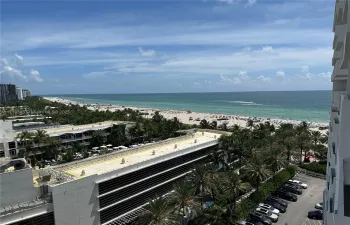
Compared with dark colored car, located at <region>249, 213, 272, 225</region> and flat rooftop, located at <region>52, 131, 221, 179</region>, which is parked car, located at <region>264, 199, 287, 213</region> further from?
flat rooftop, located at <region>52, 131, 221, 179</region>

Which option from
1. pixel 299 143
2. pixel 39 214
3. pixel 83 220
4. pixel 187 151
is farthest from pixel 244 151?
pixel 39 214

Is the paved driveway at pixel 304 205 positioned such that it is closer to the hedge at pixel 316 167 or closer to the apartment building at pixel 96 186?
the hedge at pixel 316 167

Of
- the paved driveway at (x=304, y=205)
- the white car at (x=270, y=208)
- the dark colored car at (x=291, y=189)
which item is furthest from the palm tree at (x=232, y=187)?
the dark colored car at (x=291, y=189)

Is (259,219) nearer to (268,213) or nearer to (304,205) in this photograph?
(268,213)

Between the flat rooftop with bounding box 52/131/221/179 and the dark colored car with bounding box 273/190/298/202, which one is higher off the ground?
the flat rooftop with bounding box 52/131/221/179

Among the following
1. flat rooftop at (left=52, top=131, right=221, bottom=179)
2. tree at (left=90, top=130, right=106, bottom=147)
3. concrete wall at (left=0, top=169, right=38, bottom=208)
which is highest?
concrete wall at (left=0, top=169, right=38, bottom=208)

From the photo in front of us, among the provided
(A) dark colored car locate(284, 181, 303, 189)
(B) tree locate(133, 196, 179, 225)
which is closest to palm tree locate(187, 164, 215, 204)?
(B) tree locate(133, 196, 179, 225)

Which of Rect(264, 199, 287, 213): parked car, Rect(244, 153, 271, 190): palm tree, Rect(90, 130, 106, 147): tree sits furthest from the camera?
Rect(90, 130, 106, 147): tree
